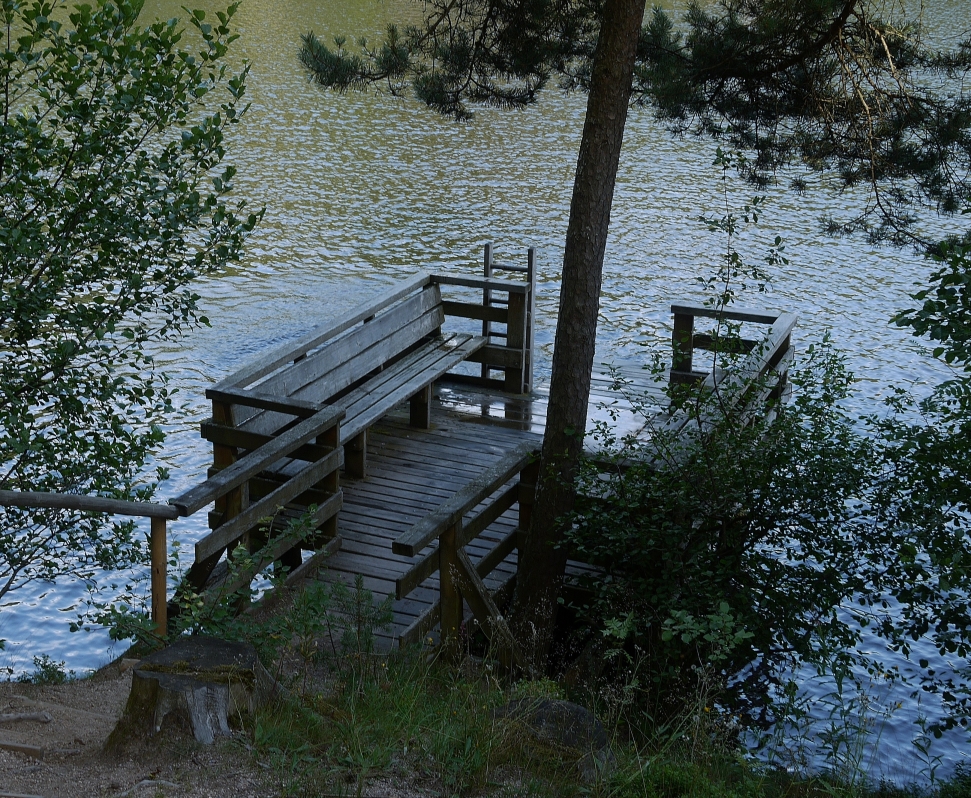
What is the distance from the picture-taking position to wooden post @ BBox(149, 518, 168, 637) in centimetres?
517

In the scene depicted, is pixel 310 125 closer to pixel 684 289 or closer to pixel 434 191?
pixel 434 191

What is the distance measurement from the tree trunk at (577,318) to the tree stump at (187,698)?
2.28 metres

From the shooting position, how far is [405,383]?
864cm

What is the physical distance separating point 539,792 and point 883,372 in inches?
450

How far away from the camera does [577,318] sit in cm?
632

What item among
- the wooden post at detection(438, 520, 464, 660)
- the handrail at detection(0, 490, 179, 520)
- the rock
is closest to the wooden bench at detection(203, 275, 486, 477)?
the wooden post at detection(438, 520, 464, 660)

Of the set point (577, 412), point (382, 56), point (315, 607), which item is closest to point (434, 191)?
point (382, 56)

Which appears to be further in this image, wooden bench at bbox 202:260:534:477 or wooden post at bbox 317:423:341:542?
wooden bench at bbox 202:260:534:477

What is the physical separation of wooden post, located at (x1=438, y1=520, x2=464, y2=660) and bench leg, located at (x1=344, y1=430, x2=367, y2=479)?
2.15 meters

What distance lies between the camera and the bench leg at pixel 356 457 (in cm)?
805

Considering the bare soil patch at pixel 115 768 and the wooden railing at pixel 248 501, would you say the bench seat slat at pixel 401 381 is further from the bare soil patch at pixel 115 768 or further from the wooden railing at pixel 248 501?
the bare soil patch at pixel 115 768

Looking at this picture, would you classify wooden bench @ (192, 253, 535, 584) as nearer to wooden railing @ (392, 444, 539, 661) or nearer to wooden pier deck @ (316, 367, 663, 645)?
wooden pier deck @ (316, 367, 663, 645)

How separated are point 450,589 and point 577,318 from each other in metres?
1.75

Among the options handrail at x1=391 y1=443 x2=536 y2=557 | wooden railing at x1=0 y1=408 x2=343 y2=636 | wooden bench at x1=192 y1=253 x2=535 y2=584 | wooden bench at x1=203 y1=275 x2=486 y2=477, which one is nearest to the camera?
wooden railing at x1=0 y1=408 x2=343 y2=636
